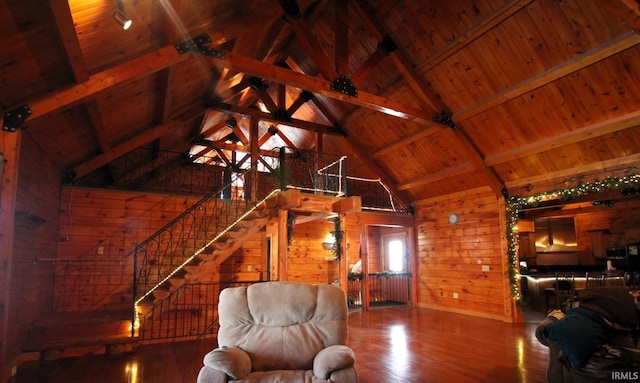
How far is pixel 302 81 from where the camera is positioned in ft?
18.2

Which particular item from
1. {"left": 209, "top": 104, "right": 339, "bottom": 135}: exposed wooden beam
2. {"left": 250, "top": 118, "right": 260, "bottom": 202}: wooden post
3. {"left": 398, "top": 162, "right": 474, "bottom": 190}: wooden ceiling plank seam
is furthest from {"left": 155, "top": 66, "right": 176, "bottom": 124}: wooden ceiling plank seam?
{"left": 398, "top": 162, "right": 474, "bottom": 190}: wooden ceiling plank seam

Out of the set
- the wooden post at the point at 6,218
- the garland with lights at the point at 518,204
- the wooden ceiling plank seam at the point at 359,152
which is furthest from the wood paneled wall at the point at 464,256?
the wooden post at the point at 6,218

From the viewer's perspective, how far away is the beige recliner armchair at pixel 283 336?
106 inches

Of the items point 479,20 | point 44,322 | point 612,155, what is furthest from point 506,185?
point 44,322

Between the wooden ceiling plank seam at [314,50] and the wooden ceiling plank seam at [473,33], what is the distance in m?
1.90

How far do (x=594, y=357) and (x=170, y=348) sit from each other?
16.9ft

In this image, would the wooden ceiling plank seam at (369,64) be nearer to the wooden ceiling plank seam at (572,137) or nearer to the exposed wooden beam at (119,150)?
the wooden ceiling plank seam at (572,137)

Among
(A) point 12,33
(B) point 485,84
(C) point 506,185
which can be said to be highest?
(B) point 485,84

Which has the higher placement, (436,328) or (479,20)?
(479,20)

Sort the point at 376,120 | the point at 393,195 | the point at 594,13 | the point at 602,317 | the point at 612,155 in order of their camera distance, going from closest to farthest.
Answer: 1. the point at 602,317
2. the point at 594,13
3. the point at 612,155
4. the point at 376,120
5. the point at 393,195

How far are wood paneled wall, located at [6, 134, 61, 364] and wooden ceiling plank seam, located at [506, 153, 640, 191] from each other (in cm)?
836

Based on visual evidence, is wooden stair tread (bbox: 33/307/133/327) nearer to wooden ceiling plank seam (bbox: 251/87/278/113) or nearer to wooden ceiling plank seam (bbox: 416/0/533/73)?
wooden ceiling plank seam (bbox: 251/87/278/113)

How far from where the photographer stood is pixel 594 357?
3057mm

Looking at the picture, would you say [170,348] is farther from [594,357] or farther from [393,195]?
[393,195]
